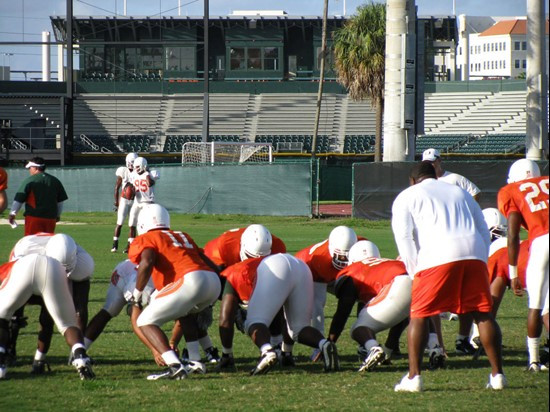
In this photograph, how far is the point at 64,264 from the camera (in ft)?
26.7

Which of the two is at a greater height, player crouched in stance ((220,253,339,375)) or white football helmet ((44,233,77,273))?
white football helmet ((44,233,77,273))

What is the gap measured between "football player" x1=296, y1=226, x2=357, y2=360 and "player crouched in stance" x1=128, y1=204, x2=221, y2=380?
1.31 m

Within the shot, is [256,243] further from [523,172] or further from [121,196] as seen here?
[121,196]

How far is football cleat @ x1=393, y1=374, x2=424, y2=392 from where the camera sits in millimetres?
7070

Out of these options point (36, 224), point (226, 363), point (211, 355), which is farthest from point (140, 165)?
point (226, 363)

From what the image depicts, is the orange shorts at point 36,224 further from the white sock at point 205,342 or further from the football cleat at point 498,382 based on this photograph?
the football cleat at point 498,382

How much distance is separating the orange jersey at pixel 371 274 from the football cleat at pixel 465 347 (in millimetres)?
1245

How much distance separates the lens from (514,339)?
9852 mm

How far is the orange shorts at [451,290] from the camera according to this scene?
22.7 feet

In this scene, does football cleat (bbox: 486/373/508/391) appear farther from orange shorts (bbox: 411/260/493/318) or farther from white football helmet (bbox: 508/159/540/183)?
white football helmet (bbox: 508/159/540/183)

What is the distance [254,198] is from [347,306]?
23.2 meters

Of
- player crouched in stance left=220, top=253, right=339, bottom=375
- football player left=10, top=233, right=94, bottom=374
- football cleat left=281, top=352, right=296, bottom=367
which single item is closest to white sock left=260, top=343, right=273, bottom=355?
player crouched in stance left=220, top=253, right=339, bottom=375

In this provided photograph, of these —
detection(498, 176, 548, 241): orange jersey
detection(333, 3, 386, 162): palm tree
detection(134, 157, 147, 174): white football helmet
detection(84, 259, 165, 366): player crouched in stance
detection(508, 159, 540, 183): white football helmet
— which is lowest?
detection(84, 259, 165, 366): player crouched in stance

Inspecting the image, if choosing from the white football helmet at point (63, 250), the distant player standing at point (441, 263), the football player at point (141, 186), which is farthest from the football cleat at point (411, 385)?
the football player at point (141, 186)
